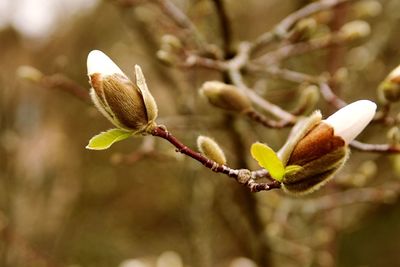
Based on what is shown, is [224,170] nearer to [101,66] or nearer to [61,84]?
[101,66]

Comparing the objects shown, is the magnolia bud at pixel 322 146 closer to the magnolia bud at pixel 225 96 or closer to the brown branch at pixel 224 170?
the brown branch at pixel 224 170

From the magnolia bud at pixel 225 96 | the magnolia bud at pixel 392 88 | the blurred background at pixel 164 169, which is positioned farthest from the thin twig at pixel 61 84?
the magnolia bud at pixel 392 88

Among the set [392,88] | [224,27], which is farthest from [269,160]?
[224,27]

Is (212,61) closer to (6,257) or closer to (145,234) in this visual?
(6,257)

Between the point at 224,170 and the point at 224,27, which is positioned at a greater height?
the point at 224,27

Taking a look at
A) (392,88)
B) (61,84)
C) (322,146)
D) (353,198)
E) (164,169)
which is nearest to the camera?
(322,146)

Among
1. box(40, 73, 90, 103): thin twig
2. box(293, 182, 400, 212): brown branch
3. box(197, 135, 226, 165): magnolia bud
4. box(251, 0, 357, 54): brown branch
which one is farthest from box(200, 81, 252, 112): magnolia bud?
box(293, 182, 400, 212): brown branch
